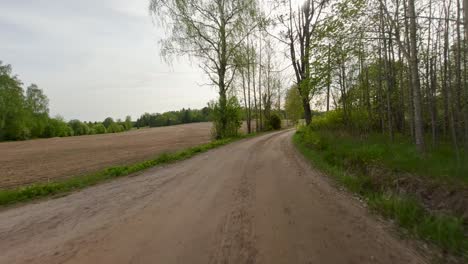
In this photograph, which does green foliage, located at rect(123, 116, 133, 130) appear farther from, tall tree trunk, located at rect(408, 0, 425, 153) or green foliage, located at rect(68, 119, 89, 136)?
tall tree trunk, located at rect(408, 0, 425, 153)

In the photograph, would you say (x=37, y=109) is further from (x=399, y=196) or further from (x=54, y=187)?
(x=399, y=196)

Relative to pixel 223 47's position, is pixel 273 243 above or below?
below

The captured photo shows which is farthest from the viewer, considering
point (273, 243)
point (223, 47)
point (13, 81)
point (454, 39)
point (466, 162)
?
point (13, 81)

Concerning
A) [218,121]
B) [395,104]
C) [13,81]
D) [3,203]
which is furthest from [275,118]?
[13,81]

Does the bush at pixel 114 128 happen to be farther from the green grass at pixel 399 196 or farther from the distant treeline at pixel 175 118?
the green grass at pixel 399 196

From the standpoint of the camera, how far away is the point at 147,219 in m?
4.32

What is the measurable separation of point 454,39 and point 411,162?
15.2 feet

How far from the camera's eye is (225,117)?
22.8 meters

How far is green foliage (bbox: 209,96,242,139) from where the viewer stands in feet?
73.3

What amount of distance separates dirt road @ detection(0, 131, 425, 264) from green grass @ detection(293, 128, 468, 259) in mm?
425

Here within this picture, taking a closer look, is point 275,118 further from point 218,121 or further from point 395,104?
point 395,104

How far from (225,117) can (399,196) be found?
19022 millimetres

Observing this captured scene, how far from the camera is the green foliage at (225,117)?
73.3 ft

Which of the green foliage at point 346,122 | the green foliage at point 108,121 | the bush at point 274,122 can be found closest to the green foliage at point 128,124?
the green foliage at point 108,121
